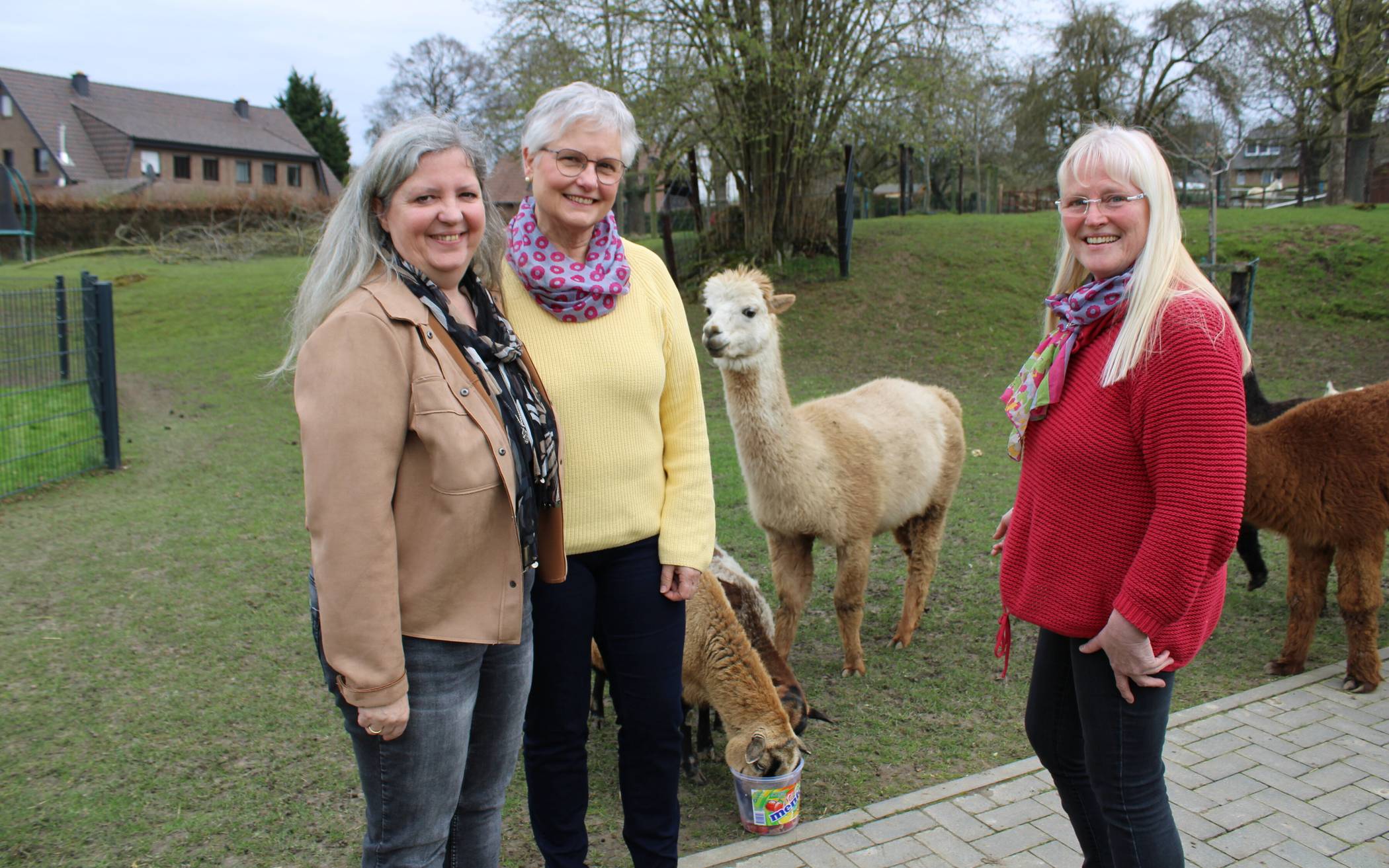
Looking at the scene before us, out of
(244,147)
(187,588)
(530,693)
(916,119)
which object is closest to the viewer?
(530,693)

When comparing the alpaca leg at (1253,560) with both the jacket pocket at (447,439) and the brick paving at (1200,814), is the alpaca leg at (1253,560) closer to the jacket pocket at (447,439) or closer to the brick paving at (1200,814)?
the brick paving at (1200,814)

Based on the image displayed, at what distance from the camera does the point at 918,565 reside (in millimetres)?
5086

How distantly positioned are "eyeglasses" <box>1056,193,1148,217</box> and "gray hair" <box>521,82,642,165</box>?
99 cm

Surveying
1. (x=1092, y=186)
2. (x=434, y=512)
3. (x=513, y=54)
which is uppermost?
(x=513, y=54)

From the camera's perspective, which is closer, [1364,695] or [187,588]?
[1364,695]

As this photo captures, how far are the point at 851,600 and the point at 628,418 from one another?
2.56 meters

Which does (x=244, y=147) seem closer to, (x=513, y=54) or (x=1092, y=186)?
(x=513, y=54)

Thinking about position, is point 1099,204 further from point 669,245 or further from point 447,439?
point 669,245

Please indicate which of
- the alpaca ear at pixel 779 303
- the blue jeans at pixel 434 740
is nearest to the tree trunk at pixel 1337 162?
the alpaca ear at pixel 779 303

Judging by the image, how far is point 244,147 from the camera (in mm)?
42719

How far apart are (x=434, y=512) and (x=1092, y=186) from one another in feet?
4.86

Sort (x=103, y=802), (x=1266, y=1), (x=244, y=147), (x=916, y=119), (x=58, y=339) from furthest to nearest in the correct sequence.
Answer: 1. (x=244, y=147)
2. (x=1266, y=1)
3. (x=916, y=119)
4. (x=58, y=339)
5. (x=103, y=802)

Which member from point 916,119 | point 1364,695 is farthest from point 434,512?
point 916,119

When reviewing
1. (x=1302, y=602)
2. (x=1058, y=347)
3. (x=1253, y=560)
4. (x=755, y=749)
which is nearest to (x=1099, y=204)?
(x=1058, y=347)
